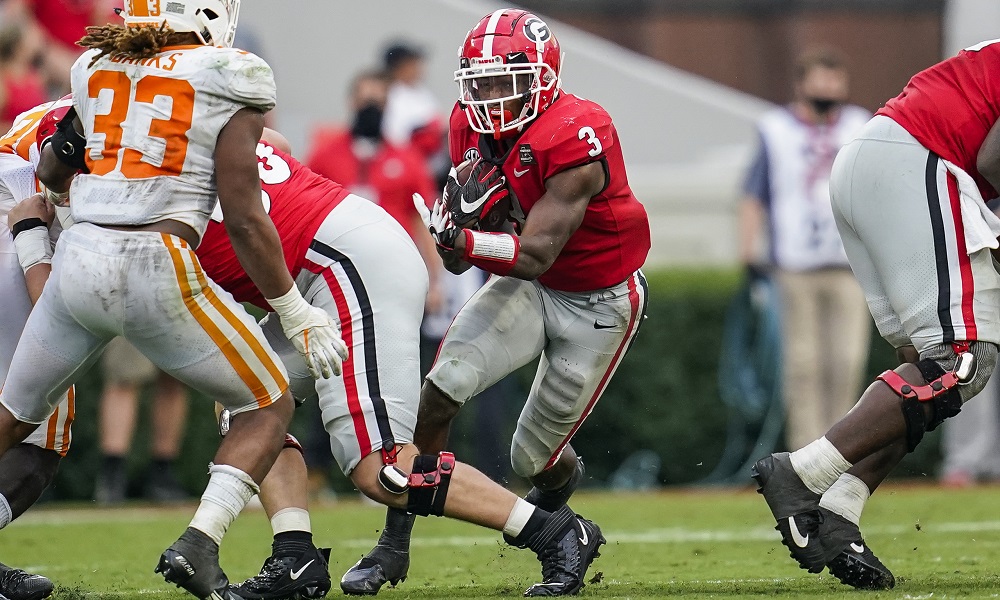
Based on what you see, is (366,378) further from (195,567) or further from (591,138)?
(591,138)

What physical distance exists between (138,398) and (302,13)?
4426mm

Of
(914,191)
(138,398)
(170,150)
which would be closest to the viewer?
(170,150)

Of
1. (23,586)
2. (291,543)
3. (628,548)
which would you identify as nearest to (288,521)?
(291,543)

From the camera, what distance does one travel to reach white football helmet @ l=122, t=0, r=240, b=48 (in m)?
4.21

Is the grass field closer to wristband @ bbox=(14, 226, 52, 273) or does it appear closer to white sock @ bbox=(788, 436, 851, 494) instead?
white sock @ bbox=(788, 436, 851, 494)

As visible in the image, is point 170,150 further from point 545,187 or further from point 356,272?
point 545,187

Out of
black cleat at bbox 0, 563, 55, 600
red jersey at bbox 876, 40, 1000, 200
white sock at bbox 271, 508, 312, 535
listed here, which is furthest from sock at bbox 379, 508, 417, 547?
red jersey at bbox 876, 40, 1000, 200

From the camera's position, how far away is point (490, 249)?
4.60 m

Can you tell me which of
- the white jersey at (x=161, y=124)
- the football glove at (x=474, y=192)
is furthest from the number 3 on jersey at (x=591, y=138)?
the white jersey at (x=161, y=124)

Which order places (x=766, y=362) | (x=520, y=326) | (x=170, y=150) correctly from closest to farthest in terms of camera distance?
(x=170, y=150), (x=520, y=326), (x=766, y=362)

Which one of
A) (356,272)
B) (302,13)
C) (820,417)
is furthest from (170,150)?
(302,13)

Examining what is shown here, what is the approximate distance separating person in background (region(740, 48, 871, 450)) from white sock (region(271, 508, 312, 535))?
4452 millimetres

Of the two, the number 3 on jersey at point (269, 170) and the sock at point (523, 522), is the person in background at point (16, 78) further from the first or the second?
the sock at point (523, 522)

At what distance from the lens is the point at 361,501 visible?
28.8 feet
